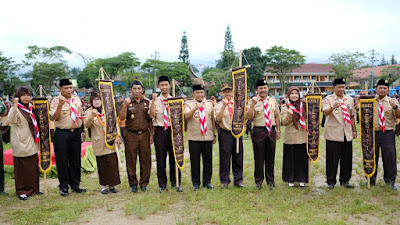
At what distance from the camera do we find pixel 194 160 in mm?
6039

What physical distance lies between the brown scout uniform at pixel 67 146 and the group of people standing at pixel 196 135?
0.06ft

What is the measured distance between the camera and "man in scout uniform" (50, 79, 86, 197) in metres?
5.74

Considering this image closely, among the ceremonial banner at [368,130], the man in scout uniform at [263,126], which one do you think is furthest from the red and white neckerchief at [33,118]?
the ceremonial banner at [368,130]

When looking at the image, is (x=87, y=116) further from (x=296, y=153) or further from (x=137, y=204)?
(x=296, y=153)

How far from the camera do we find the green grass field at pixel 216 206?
457cm

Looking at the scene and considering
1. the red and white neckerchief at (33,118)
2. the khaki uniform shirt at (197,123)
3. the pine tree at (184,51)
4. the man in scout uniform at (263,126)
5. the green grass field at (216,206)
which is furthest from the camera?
the pine tree at (184,51)

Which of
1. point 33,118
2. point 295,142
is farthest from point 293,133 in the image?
point 33,118

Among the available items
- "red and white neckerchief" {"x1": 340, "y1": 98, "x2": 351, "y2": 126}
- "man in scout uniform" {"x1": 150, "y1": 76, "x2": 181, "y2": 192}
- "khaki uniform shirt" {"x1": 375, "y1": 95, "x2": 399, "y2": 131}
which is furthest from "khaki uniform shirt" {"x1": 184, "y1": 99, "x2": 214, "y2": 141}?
"khaki uniform shirt" {"x1": 375, "y1": 95, "x2": 399, "y2": 131}

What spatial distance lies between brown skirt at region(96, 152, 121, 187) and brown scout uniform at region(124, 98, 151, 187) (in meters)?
0.28

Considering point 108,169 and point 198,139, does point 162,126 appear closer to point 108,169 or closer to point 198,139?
point 198,139

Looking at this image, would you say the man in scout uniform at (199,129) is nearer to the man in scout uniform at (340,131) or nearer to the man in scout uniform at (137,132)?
the man in scout uniform at (137,132)

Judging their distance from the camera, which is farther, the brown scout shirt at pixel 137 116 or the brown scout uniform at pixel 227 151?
the brown scout uniform at pixel 227 151

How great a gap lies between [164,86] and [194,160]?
1.49 metres

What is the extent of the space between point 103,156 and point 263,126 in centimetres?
302
